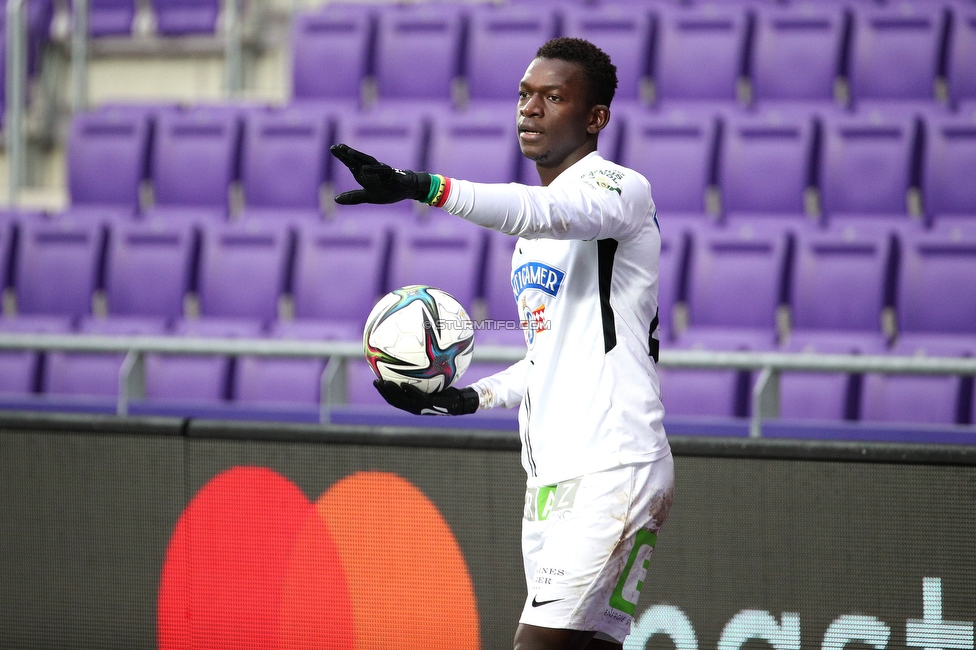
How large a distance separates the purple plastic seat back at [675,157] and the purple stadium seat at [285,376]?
88.6 inches

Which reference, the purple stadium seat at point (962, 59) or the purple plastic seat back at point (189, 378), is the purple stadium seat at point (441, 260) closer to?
the purple plastic seat back at point (189, 378)

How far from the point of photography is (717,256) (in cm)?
684

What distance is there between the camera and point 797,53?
822 cm

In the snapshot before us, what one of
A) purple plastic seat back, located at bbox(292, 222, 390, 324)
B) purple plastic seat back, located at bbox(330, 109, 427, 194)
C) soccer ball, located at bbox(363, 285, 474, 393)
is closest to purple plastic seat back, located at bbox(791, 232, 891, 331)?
purple plastic seat back, located at bbox(292, 222, 390, 324)

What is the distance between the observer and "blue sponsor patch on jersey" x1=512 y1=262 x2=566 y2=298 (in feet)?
9.20

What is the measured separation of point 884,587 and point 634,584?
1244 millimetres

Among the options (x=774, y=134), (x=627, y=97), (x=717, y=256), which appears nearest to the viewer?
(x=717, y=256)

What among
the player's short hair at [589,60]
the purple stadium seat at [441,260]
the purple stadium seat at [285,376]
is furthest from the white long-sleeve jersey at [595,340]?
the purple stadium seat at [441,260]

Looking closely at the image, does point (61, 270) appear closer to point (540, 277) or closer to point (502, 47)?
point (502, 47)

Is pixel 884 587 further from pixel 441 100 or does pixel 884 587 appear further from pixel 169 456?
pixel 441 100

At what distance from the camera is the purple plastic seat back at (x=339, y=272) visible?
287 inches

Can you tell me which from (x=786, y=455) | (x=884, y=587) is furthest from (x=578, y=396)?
(x=884, y=587)

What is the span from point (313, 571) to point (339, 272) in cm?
359

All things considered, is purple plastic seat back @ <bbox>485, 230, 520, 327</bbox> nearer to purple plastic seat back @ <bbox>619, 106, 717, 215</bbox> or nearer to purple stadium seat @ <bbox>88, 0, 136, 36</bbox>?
purple plastic seat back @ <bbox>619, 106, 717, 215</bbox>
